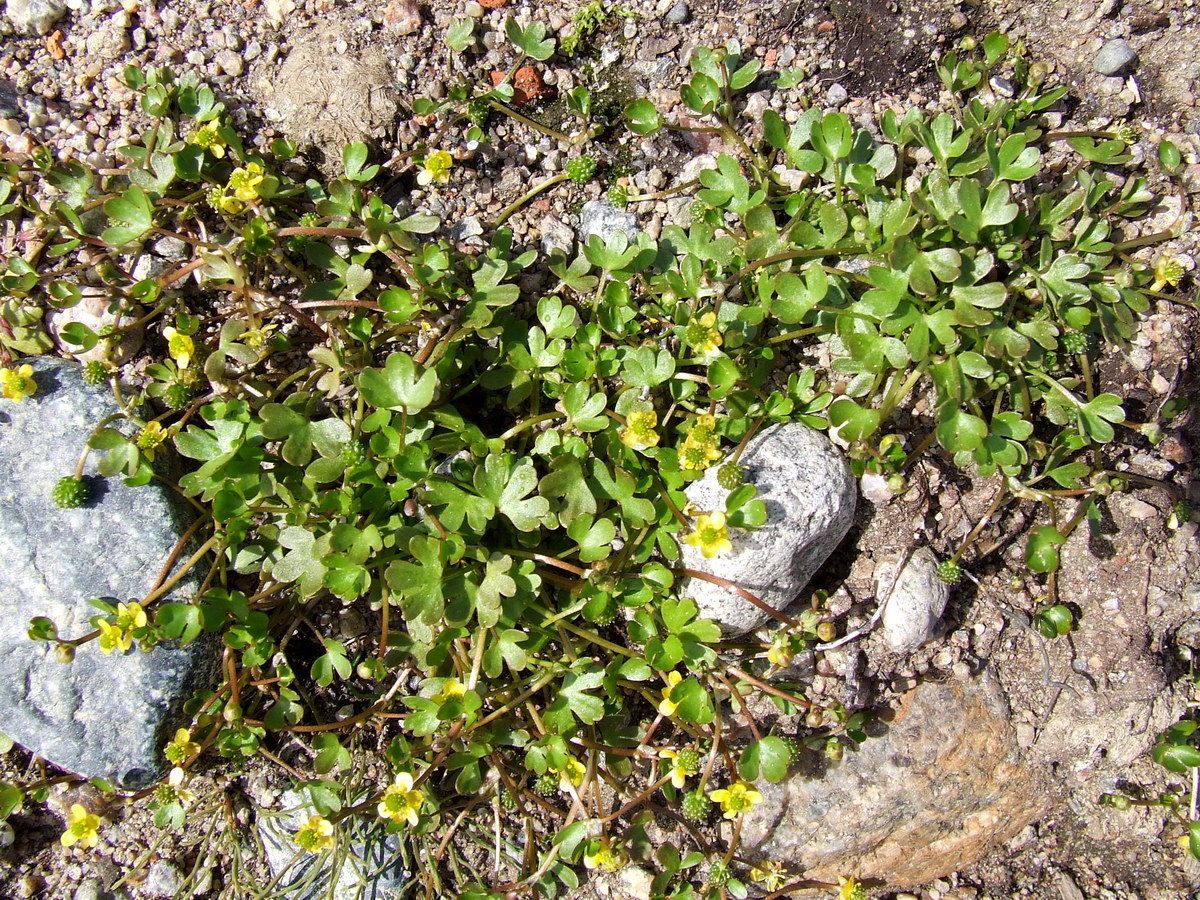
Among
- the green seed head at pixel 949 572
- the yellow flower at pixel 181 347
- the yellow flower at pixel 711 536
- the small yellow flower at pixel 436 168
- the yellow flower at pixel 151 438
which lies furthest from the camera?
the small yellow flower at pixel 436 168

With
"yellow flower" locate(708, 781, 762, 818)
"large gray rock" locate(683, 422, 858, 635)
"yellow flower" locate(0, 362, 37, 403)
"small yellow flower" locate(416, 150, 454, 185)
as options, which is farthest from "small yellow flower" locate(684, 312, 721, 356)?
"yellow flower" locate(0, 362, 37, 403)

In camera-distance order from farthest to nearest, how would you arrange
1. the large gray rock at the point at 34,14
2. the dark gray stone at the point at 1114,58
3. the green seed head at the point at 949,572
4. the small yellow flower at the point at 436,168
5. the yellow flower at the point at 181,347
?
the large gray rock at the point at 34,14 < the dark gray stone at the point at 1114,58 < the small yellow flower at the point at 436,168 < the green seed head at the point at 949,572 < the yellow flower at the point at 181,347

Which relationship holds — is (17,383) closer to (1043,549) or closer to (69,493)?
(69,493)

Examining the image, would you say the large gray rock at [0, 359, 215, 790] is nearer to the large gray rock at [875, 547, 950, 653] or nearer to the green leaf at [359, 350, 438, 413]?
the green leaf at [359, 350, 438, 413]

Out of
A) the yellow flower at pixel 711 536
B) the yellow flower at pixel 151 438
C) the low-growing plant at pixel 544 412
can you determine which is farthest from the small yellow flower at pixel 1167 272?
the yellow flower at pixel 151 438

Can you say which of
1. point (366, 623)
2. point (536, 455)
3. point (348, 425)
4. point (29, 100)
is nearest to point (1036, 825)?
point (536, 455)

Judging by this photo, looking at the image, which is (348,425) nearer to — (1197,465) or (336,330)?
(336,330)

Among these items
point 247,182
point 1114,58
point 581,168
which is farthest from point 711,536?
point 1114,58

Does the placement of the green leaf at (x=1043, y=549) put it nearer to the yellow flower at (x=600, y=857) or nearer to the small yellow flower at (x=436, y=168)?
the yellow flower at (x=600, y=857)
